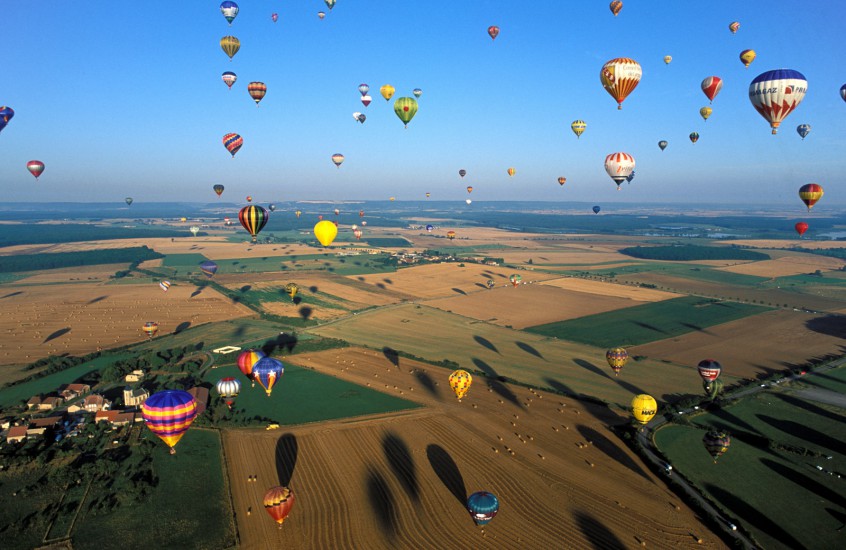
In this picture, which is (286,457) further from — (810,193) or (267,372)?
(810,193)

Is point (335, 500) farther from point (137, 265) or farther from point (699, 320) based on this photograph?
point (137, 265)

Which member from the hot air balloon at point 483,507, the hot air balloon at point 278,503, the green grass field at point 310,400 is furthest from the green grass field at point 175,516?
the hot air balloon at point 483,507

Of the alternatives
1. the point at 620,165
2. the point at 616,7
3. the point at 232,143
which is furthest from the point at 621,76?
the point at 232,143

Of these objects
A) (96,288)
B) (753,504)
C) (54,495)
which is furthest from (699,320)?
(96,288)

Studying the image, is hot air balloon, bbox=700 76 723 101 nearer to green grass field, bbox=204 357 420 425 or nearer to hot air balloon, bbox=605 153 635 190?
hot air balloon, bbox=605 153 635 190

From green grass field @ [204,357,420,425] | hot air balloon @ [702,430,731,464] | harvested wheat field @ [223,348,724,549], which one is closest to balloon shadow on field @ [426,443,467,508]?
harvested wheat field @ [223,348,724,549]

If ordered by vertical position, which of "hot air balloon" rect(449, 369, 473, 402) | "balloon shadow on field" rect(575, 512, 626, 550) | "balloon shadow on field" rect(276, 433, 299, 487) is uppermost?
"hot air balloon" rect(449, 369, 473, 402)
